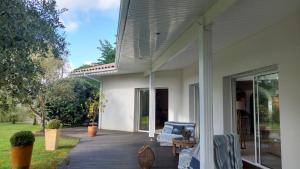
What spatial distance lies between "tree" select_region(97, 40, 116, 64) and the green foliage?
11227 mm

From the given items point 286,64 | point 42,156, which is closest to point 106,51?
point 42,156

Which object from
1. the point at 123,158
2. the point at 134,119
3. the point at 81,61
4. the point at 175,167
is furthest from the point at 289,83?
the point at 81,61

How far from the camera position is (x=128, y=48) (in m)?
7.97

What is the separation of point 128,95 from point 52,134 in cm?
578

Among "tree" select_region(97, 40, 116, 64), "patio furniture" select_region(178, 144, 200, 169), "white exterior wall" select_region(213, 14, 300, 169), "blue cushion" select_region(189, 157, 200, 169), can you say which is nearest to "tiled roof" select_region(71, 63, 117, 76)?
"patio furniture" select_region(178, 144, 200, 169)

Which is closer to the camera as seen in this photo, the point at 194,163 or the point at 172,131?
the point at 194,163

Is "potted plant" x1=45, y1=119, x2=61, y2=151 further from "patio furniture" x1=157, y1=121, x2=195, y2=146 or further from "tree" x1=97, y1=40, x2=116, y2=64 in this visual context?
"tree" x1=97, y1=40, x2=116, y2=64

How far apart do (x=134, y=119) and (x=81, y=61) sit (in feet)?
56.6

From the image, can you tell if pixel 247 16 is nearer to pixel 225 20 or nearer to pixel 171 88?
pixel 225 20

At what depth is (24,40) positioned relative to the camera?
4.34 metres

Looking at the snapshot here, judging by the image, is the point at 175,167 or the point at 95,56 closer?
the point at 175,167

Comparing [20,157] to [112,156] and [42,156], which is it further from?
[112,156]

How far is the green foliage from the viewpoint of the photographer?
13406 millimetres

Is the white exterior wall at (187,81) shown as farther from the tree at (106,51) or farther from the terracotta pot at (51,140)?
the tree at (106,51)
